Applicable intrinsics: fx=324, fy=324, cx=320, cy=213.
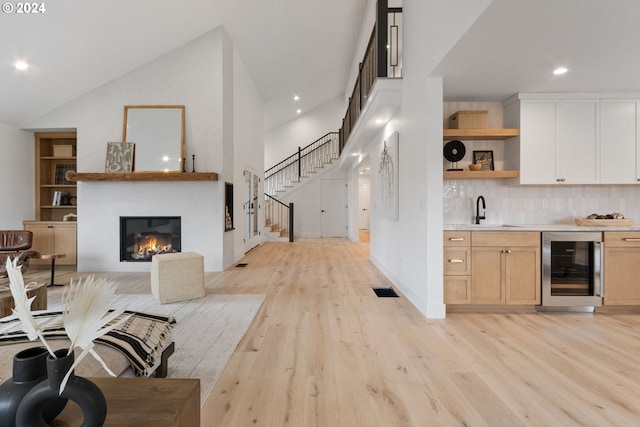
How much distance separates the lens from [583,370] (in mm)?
2312

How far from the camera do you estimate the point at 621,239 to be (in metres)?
3.46

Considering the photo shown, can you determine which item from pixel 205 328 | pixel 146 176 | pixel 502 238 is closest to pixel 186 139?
pixel 146 176

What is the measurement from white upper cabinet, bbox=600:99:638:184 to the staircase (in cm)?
851

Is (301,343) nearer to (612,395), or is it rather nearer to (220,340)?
(220,340)

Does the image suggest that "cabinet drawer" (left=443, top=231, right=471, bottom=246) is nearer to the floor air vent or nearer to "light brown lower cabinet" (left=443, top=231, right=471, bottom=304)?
"light brown lower cabinet" (left=443, top=231, right=471, bottom=304)

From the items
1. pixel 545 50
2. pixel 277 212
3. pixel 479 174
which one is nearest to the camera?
pixel 545 50

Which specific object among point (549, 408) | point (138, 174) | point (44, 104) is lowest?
point (549, 408)

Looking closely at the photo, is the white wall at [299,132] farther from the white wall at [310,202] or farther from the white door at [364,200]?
the white door at [364,200]

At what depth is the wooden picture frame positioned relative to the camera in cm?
405

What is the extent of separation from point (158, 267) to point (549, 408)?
3803 mm

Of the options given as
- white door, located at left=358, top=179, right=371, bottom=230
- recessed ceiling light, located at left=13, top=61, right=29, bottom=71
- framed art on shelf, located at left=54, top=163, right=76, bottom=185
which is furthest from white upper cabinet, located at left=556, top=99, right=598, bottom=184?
white door, located at left=358, top=179, right=371, bottom=230

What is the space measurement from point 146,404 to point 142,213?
5464 mm

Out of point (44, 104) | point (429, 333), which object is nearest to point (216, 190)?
point (44, 104)

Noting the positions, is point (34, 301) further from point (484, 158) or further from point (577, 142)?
point (577, 142)
